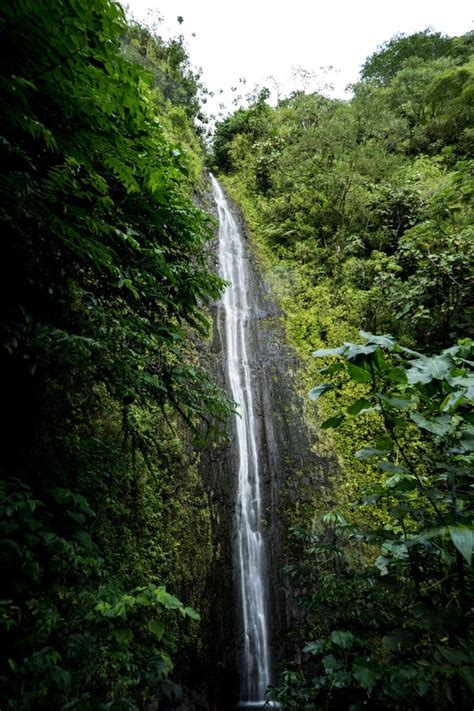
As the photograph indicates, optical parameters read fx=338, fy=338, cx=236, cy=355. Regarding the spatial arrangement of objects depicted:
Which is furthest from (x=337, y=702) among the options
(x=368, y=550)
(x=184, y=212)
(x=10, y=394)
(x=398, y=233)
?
(x=398, y=233)

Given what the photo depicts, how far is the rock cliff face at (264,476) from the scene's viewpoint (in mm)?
4852

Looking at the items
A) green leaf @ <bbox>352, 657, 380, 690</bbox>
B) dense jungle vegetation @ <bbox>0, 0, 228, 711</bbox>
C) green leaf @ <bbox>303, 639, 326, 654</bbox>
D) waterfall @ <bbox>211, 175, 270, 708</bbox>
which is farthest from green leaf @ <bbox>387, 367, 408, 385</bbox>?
waterfall @ <bbox>211, 175, 270, 708</bbox>

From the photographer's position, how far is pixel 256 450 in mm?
7180

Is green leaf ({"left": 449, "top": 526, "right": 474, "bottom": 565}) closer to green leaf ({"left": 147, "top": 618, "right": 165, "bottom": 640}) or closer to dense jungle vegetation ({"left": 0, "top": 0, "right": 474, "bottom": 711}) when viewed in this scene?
dense jungle vegetation ({"left": 0, "top": 0, "right": 474, "bottom": 711})

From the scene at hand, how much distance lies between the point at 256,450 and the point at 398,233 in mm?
7376

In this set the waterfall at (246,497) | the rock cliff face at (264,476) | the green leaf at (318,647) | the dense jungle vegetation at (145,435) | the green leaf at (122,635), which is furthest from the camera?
the waterfall at (246,497)

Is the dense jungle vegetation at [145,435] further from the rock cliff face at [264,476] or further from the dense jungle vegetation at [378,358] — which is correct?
the rock cliff face at [264,476]

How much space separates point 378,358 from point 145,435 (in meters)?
4.37

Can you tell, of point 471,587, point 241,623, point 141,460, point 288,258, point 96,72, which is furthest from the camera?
point 288,258

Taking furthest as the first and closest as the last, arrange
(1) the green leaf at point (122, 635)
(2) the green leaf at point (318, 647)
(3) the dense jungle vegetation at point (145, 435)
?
(2) the green leaf at point (318, 647)
(1) the green leaf at point (122, 635)
(3) the dense jungle vegetation at point (145, 435)

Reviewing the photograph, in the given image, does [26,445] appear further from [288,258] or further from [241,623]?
[288,258]

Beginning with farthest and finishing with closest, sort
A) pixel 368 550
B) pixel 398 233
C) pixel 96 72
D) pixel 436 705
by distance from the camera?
pixel 398 233 → pixel 368 550 → pixel 96 72 → pixel 436 705

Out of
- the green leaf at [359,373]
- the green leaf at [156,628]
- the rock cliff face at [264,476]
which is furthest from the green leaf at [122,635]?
the rock cliff face at [264,476]

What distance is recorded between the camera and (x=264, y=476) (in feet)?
22.4
